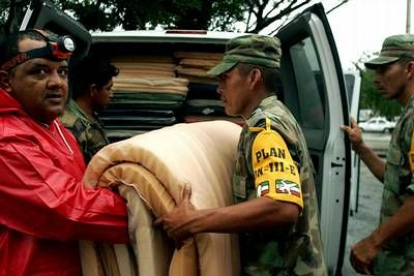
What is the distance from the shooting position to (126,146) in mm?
2016

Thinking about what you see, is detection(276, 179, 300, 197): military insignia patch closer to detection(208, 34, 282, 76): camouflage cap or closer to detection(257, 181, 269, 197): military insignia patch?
detection(257, 181, 269, 197): military insignia patch

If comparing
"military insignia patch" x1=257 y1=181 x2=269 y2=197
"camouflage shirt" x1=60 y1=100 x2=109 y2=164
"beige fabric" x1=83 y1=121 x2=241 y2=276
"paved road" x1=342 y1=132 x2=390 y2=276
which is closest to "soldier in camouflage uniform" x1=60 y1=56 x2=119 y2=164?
"camouflage shirt" x1=60 y1=100 x2=109 y2=164

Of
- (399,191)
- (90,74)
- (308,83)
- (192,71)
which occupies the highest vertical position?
(90,74)

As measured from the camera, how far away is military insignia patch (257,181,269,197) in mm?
1986

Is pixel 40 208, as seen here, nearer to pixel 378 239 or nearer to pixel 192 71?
pixel 378 239

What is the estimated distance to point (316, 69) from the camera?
4.20 meters

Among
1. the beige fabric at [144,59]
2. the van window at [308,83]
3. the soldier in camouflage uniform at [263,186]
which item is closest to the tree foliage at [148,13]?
the beige fabric at [144,59]

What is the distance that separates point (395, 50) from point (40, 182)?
1.90m

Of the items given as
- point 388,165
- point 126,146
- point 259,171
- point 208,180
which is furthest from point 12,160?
point 388,165

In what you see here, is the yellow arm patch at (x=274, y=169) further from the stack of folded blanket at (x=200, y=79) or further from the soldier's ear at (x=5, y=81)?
the stack of folded blanket at (x=200, y=79)

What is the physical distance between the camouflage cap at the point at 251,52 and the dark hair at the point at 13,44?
670 mm

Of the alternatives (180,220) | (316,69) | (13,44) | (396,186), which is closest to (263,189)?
(180,220)

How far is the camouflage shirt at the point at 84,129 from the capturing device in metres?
3.67

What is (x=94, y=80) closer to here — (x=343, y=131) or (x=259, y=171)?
(x=343, y=131)
